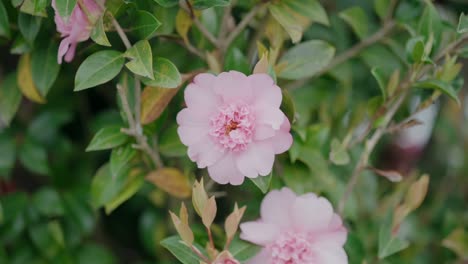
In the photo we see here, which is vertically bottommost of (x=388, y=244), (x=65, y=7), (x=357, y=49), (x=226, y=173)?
(x=388, y=244)

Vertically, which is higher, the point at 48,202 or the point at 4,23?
the point at 4,23

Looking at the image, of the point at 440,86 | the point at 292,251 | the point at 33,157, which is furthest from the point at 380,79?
the point at 33,157

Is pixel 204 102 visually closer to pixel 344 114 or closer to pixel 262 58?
pixel 262 58

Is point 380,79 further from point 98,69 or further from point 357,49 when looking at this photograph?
point 98,69

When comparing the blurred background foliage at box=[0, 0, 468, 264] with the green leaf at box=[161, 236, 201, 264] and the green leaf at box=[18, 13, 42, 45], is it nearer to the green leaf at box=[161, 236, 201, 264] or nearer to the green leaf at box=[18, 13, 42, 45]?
the green leaf at box=[18, 13, 42, 45]

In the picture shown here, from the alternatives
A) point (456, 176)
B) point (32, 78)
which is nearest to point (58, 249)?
point (32, 78)

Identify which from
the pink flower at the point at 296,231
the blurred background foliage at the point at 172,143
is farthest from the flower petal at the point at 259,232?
the blurred background foliage at the point at 172,143

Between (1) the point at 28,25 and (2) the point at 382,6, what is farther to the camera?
(2) the point at 382,6

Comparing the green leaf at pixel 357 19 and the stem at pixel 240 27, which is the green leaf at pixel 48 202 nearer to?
the stem at pixel 240 27

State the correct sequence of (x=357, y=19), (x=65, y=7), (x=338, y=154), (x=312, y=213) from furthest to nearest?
(x=357, y=19) < (x=338, y=154) < (x=312, y=213) < (x=65, y=7)
